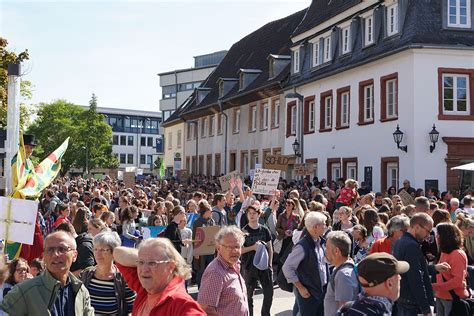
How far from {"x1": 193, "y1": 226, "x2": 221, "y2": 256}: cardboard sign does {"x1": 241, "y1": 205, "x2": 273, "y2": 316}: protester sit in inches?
63.9

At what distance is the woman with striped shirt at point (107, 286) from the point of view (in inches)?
255

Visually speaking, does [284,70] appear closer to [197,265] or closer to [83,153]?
[197,265]

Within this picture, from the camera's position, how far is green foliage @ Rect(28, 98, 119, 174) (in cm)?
9106

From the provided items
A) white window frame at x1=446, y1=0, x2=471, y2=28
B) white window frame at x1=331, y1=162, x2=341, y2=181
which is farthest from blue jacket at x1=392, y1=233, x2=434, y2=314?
white window frame at x1=331, y1=162, x2=341, y2=181

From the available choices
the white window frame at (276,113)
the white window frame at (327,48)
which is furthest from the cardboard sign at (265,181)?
the white window frame at (276,113)

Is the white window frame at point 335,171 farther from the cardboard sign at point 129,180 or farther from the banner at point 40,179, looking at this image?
the banner at point 40,179

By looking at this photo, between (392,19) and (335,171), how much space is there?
737 centimetres

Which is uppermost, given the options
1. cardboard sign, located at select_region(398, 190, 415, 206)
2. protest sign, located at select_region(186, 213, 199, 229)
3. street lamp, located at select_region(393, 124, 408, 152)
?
street lamp, located at select_region(393, 124, 408, 152)

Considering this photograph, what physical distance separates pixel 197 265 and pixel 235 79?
3366 centimetres

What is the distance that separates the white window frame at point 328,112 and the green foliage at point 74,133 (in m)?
61.3

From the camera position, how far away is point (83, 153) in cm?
9138

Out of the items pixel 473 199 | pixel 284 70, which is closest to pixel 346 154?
pixel 284 70

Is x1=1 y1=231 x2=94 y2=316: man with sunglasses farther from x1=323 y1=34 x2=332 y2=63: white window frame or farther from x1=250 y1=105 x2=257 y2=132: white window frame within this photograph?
x1=250 y1=105 x2=257 y2=132: white window frame

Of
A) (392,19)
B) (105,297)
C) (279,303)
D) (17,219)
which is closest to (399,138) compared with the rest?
(392,19)
